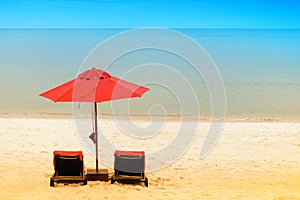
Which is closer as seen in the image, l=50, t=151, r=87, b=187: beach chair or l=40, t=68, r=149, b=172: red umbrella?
l=40, t=68, r=149, b=172: red umbrella

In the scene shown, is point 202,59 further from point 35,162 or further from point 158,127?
point 35,162

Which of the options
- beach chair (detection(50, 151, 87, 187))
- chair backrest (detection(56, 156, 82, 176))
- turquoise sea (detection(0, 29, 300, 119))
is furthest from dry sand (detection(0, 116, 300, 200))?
turquoise sea (detection(0, 29, 300, 119))

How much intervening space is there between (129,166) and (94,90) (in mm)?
1834

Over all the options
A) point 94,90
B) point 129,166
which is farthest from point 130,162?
point 94,90

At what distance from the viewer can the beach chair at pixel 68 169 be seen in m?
8.59

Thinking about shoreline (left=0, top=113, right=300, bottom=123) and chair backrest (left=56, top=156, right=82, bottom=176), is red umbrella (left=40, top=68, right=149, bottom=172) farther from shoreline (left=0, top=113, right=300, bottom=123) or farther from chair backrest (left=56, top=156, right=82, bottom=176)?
shoreline (left=0, top=113, right=300, bottom=123)

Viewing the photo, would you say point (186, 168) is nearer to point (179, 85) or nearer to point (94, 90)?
point (94, 90)

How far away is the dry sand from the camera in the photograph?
8539 mm

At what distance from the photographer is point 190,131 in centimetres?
1599

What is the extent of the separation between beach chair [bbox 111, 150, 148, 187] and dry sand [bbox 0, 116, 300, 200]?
0.16 metres

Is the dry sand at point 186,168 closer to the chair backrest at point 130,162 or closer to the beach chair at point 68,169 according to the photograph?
the beach chair at point 68,169

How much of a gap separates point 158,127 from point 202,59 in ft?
153

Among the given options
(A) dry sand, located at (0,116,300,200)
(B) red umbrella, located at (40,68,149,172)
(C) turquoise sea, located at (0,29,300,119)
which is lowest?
(A) dry sand, located at (0,116,300,200)

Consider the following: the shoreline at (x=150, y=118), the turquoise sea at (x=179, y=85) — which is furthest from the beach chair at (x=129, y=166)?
the turquoise sea at (x=179, y=85)
